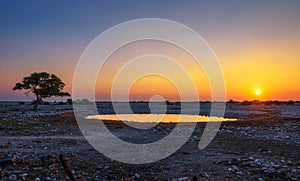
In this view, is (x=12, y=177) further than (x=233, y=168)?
No

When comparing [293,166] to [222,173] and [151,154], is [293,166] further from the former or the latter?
[151,154]

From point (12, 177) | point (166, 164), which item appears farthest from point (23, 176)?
point (166, 164)

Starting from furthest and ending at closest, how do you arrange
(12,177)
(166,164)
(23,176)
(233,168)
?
1. (166,164)
2. (233,168)
3. (23,176)
4. (12,177)

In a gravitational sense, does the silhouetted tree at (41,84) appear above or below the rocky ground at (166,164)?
above

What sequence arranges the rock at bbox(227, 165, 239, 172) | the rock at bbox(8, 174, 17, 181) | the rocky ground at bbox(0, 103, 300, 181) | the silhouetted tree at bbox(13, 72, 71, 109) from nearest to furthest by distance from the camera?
the rock at bbox(8, 174, 17, 181) → the rocky ground at bbox(0, 103, 300, 181) → the rock at bbox(227, 165, 239, 172) → the silhouetted tree at bbox(13, 72, 71, 109)

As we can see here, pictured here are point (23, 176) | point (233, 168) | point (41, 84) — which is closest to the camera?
point (23, 176)

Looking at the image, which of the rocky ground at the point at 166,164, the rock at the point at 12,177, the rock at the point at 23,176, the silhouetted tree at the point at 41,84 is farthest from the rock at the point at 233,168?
the silhouetted tree at the point at 41,84

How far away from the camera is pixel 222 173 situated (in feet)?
38.1

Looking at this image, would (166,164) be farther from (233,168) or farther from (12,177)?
(12,177)

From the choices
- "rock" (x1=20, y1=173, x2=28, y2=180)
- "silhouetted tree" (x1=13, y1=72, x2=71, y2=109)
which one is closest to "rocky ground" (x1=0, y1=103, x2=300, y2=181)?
"rock" (x1=20, y1=173, x2=28, y2=180)

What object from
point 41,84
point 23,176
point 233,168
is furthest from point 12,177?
point 41,84

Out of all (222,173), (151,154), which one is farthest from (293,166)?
(151,154)

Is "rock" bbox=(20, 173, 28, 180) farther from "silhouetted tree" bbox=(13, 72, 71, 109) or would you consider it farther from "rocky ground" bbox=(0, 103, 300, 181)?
"silhouetted tree" bbox=(13, 72, 71, 109)

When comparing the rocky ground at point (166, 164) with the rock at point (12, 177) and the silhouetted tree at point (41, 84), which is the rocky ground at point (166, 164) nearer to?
the rock at point (12, 177)
